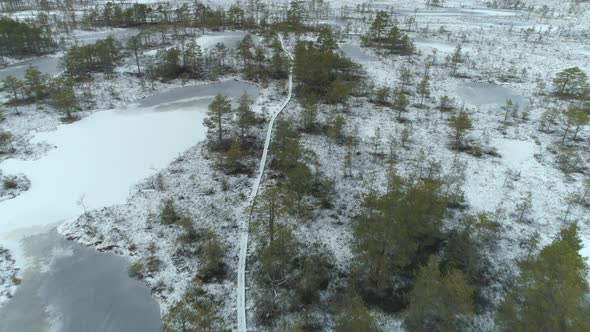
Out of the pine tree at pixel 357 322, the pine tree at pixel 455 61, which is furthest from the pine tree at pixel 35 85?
the pine tree at pixel 455 61

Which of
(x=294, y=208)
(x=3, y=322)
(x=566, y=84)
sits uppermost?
(x=566, y=84)

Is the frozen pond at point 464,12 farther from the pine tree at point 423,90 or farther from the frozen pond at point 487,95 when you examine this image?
the pine tree at point 423,90

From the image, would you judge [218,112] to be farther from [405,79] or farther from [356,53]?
[356,53]

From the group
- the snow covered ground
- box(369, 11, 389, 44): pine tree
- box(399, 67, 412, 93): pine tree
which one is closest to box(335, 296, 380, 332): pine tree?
the snow covered ground

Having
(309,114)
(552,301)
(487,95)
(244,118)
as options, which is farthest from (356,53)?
(552,301)

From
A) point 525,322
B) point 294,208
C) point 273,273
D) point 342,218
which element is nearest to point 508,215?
point 342,218

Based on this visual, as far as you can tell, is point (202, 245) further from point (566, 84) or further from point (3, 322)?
point (566, 84)
